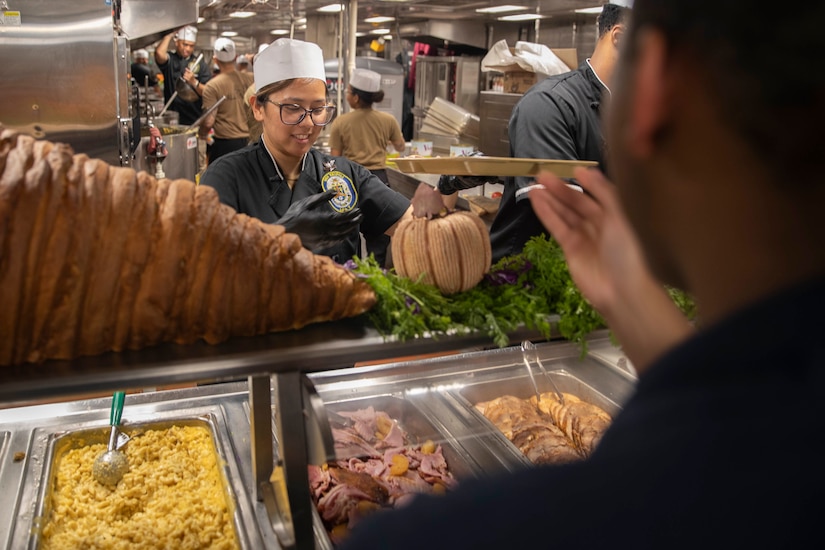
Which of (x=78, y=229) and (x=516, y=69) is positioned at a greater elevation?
(x=516, y=69)

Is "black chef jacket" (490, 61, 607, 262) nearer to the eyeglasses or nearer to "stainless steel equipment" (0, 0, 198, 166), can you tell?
the eyeglasses

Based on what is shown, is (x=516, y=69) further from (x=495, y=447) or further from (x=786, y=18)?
(x=786, y=18)

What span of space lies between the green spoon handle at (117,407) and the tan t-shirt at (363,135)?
17.8 feet

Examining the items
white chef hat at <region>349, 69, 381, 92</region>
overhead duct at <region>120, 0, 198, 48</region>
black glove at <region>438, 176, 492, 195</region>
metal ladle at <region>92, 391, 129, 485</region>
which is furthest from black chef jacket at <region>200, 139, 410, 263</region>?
white chef hat at <region>349, 69, 381, 92</region>

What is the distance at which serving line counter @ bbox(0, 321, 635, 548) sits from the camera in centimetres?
128

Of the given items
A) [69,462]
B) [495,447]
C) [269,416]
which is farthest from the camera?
[495,447]

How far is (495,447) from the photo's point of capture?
231 cm

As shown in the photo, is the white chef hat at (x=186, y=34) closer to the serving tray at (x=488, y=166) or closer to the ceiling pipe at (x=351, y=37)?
the ceiling pipe at (x=351, y=37)

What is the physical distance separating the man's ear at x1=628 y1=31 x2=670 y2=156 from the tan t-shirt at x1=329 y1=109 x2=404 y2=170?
6.77m

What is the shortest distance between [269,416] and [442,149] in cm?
725

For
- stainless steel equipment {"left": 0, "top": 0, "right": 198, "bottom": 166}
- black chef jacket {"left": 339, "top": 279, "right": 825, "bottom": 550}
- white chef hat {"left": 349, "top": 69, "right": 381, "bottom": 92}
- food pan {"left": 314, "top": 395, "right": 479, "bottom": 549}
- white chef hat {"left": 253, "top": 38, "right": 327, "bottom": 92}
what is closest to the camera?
black chef jacket {"left": 339, "top": 279, "right": 825, "bottom": 550}

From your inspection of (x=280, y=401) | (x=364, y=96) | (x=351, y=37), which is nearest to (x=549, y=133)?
(x=280, y=401)

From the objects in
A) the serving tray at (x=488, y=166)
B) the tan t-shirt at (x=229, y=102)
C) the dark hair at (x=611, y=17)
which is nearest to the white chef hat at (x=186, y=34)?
the tan t-shirt at (x=229, y=102)

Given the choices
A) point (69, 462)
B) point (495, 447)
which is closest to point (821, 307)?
point (495, 447)
